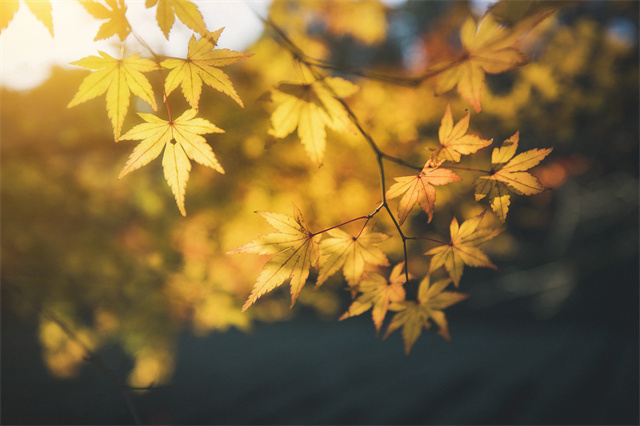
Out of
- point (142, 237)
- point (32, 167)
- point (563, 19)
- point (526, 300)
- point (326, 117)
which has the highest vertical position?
point (563, 19)

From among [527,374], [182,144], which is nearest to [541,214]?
[527,374]

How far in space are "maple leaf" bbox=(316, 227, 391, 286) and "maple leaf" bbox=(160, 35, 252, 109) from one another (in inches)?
17.4

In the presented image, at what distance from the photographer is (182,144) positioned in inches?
31.3

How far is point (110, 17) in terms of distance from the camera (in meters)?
0.75

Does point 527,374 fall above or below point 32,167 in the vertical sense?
below

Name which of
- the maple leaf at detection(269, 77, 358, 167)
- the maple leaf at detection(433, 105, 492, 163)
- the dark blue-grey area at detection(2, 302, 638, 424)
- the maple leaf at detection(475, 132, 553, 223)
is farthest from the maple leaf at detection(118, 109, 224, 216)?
the dark blue-grey area at detection(2, 302, 638, 424)

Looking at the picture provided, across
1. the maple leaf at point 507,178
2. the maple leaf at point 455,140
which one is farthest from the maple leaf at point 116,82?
the maple leaf at point 507,178

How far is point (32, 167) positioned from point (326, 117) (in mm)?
3693

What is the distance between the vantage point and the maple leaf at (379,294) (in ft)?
3.16

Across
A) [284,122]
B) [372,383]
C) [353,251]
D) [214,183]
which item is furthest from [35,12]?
[372,383]

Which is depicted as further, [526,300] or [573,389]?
[526,300]

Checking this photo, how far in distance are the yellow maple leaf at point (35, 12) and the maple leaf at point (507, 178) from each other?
1084 millimetres

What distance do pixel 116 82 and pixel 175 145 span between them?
23 centimetres

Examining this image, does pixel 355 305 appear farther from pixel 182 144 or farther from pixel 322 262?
pixel 182 144
